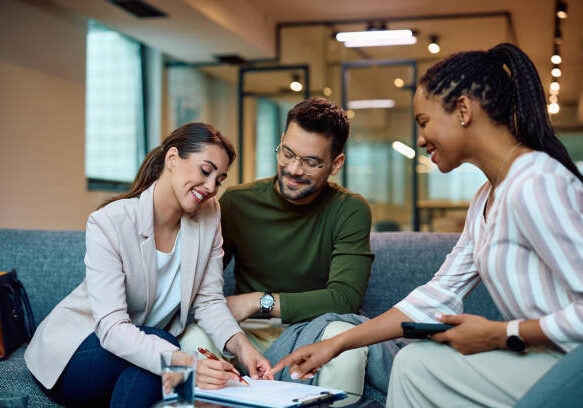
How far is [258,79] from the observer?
26.7ft

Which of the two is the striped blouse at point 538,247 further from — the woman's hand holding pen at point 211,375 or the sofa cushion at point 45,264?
the sofa cushion at point 45,264

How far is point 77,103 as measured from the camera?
6336 mm

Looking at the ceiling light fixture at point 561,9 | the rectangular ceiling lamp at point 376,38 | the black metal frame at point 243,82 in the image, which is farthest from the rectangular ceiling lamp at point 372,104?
the ceiling light fixture at point 561,9

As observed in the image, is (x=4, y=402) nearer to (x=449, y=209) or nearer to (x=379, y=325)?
(x=379, y=325)

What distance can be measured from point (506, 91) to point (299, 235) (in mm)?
1053

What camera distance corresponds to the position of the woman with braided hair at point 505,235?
1.32 metres

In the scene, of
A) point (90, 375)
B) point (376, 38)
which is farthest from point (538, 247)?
point (376, 38)

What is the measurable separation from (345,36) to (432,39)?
110cm

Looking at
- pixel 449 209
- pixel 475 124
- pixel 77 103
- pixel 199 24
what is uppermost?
pixel 199 24

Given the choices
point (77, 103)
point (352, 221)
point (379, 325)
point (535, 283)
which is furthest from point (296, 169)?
point (77, 103)

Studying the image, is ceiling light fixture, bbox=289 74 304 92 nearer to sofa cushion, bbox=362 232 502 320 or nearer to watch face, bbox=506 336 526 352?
sofa cushion, bbox=362 232 502 320

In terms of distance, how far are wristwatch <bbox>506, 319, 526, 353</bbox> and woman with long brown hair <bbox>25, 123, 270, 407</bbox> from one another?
26.9 inches

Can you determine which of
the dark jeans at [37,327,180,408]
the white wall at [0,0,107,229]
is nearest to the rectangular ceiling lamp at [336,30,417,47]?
the white wall at [0,0,107,229]

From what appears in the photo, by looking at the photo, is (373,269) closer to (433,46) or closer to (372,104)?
(372,104)
